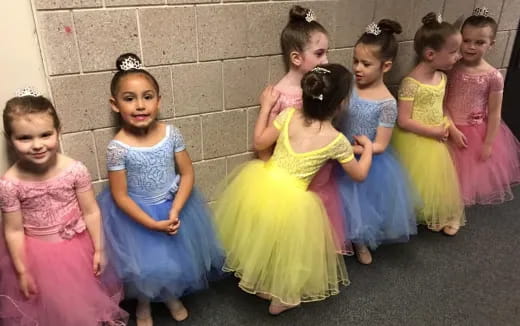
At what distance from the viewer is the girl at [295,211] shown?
1.67 metres

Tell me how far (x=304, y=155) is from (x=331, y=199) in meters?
0.31

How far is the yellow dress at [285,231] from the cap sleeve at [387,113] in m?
0.35

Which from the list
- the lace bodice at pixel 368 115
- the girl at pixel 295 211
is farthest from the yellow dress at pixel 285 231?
the lace bodice at pixel 368 115

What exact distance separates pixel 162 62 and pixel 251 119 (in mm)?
492

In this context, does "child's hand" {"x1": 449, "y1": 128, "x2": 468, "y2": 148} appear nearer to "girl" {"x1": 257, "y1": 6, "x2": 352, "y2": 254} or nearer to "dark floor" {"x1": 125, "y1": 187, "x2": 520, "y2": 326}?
"dark floor" {"x1": 125, "y1": 187, "x2": 520, "y2": 326}

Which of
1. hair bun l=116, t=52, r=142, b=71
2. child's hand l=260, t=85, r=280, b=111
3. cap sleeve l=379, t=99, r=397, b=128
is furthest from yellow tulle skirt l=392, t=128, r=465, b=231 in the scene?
hair bun l=116, t=52, r=142, b=71

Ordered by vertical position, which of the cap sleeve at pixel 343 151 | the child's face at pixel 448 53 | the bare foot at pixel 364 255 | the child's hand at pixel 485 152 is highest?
the child's face at pixel 448 53

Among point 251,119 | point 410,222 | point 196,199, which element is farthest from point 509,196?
point 196,199

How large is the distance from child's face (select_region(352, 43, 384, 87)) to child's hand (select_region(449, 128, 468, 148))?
22.8 inches

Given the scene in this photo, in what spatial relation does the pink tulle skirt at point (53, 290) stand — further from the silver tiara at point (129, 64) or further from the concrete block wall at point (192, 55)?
the silver tiara at point (129, 64)

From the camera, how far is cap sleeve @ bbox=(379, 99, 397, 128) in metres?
1.98

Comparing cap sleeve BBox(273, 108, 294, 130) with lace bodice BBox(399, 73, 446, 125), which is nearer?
cap sleeve BBox(273, 108, 294, 130)

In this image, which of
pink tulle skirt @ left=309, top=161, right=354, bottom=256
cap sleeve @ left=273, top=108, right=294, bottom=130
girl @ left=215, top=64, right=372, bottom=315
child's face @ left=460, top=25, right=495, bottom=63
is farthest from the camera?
child's face @ left=460, top=25, right=495, bottom=63

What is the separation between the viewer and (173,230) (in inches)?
64.9
